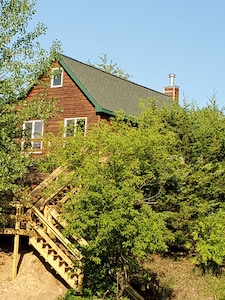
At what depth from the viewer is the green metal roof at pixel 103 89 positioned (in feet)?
85.9

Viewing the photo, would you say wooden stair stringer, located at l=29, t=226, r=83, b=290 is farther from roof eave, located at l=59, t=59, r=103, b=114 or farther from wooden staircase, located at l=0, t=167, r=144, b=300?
roof eave, located at l=59, t=59, r=103, b=114

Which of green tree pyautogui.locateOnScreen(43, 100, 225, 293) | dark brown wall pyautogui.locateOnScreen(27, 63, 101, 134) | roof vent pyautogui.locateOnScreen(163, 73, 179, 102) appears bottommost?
green tree pyautogui.locateOnScreen(43, 100, 225, 293)

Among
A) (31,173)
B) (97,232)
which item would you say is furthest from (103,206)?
(31,173)

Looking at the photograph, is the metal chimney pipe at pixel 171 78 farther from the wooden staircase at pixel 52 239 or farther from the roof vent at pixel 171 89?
the wooden staircase at pixel 52 239

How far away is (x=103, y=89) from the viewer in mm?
28078

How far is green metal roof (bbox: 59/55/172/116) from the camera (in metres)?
26.2

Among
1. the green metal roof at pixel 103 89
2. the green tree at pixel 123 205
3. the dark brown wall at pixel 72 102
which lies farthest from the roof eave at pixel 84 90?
the green tree at pixel 123 205

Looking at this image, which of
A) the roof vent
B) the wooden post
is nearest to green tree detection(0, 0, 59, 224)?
the wooden post

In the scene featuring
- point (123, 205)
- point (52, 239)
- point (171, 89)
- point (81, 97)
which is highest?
point (171, 89)

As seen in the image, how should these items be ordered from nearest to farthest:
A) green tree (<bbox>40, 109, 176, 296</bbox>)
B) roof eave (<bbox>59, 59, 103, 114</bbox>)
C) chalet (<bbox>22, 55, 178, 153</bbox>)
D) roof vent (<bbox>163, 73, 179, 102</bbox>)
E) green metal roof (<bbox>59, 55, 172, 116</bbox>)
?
green tree (<bbox>40, 109, 176, 296</bbox>) < roof eave (<bbox>59, 59, 103, 114</bbox>) < chalet (<bbox>22, 55, 178, 153</bbox>) < green metal roof (<bbox>59, 55, 172, 116</bbox>) < roof vent (<bbox>163, 73, 179, 102</bbox>)

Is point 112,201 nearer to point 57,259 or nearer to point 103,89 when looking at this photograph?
point 57,259

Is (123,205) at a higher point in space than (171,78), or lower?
lower

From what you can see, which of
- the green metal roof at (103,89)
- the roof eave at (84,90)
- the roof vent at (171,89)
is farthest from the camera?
the roof vent at (171,89)

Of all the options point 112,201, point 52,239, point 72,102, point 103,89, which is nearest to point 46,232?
point 52,239
